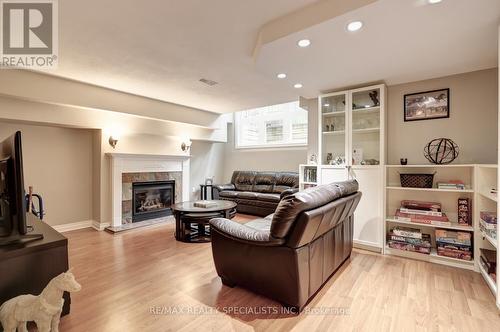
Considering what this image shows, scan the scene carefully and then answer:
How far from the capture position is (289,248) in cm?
180

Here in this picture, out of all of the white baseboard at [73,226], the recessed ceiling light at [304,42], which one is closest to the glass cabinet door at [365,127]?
the recessed ceiling light at [304,42]

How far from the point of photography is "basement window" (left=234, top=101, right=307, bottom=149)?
5770mm

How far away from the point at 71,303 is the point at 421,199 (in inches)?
161

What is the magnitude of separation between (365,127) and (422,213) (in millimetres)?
1354

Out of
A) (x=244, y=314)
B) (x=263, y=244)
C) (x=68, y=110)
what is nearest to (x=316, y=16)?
(x=263, y=244)

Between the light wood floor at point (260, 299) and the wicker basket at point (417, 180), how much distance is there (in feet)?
3.11

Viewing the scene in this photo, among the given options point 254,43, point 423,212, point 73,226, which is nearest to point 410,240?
point 423,212

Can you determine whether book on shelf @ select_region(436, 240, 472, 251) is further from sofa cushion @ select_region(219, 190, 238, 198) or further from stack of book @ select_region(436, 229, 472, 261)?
sofa cushion @ select_region(219, 190, 238, 198)

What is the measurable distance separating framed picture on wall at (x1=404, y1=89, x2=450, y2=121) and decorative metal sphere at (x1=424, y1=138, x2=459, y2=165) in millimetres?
333

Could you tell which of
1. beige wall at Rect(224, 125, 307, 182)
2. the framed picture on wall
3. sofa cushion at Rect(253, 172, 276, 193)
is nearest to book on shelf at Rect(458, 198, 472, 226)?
the framed picture on wall

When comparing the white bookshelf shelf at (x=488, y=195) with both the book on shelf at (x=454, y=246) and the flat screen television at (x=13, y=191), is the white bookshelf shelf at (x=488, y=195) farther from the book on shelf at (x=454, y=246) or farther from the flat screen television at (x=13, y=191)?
the flat screen television at (x=13, y=191)

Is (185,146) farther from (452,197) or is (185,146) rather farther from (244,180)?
(452,197)

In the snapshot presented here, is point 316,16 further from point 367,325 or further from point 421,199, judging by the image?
point 421,199

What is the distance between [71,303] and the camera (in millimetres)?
2029
